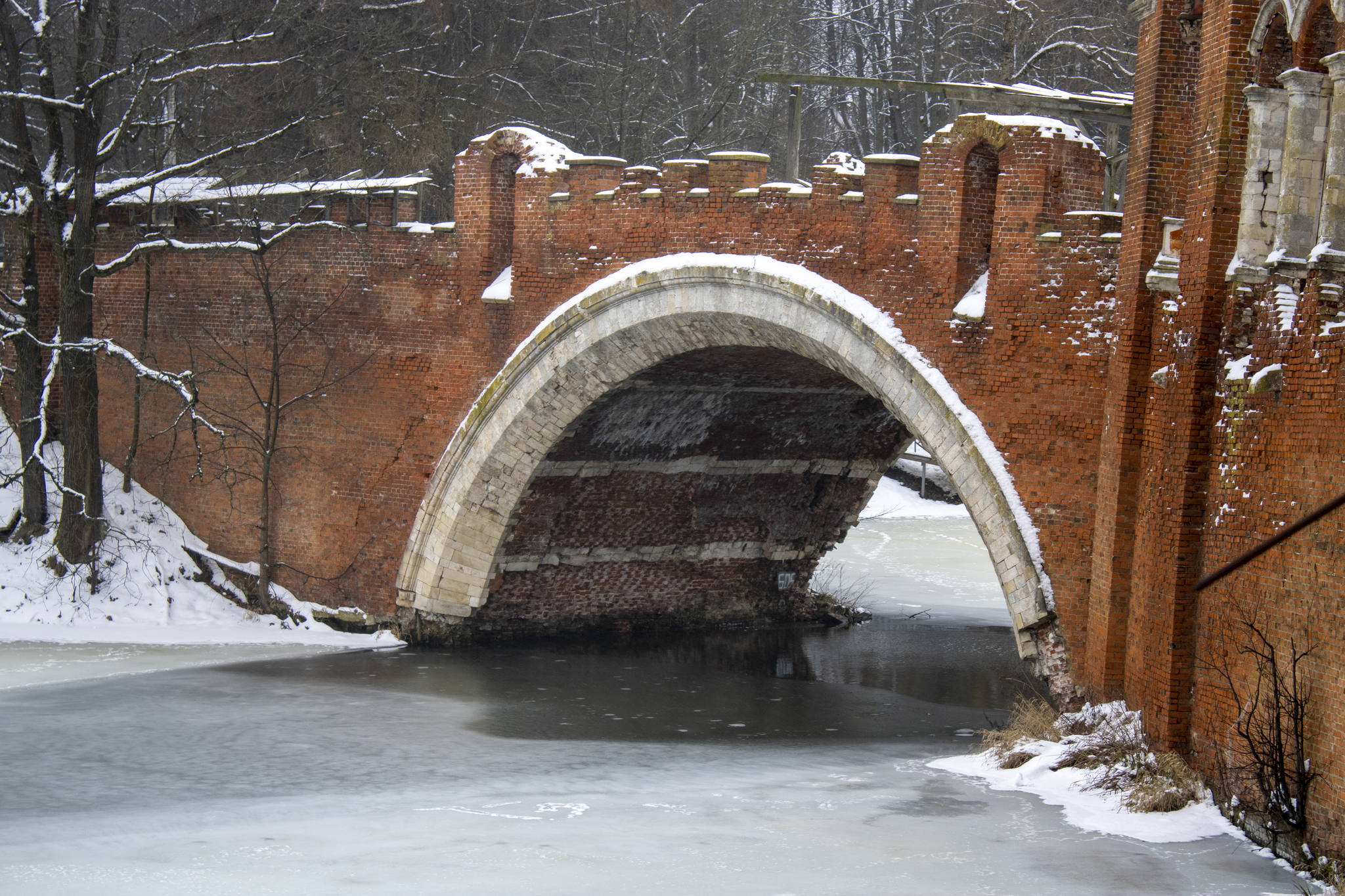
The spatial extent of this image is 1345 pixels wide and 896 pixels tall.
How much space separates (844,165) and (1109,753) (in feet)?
18.5

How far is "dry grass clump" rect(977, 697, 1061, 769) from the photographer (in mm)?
9344

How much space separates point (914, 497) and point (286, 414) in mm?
15093

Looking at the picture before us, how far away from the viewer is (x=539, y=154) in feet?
44.4

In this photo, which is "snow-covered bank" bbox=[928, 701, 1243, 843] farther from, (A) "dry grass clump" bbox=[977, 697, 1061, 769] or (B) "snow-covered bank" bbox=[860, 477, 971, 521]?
(B) "snow-covered bank" bbox=[860, 477, 971, 521]

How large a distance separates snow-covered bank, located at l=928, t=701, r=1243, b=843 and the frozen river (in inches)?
5.4

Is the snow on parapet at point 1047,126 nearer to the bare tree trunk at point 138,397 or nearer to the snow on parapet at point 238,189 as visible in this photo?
the snow on parapet at point 238,189

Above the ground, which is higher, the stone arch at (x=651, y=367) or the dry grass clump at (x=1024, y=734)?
the stone arch at (x=651, y=367)

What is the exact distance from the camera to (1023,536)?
9.88 m

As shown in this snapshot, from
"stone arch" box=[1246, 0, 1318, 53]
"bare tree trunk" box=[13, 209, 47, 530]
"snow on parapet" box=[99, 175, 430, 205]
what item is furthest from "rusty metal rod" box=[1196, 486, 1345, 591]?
"bare tree trunk" box=[13, 209, 47, 530]

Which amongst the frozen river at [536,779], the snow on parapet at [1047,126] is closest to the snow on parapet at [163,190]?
the frozen river at [536,779]

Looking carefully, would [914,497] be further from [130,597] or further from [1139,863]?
[1139,863]

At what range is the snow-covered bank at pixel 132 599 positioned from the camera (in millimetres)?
13992

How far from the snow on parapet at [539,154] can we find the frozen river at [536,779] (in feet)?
15.1

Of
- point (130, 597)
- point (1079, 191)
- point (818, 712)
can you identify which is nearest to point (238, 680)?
point (130, 597)
